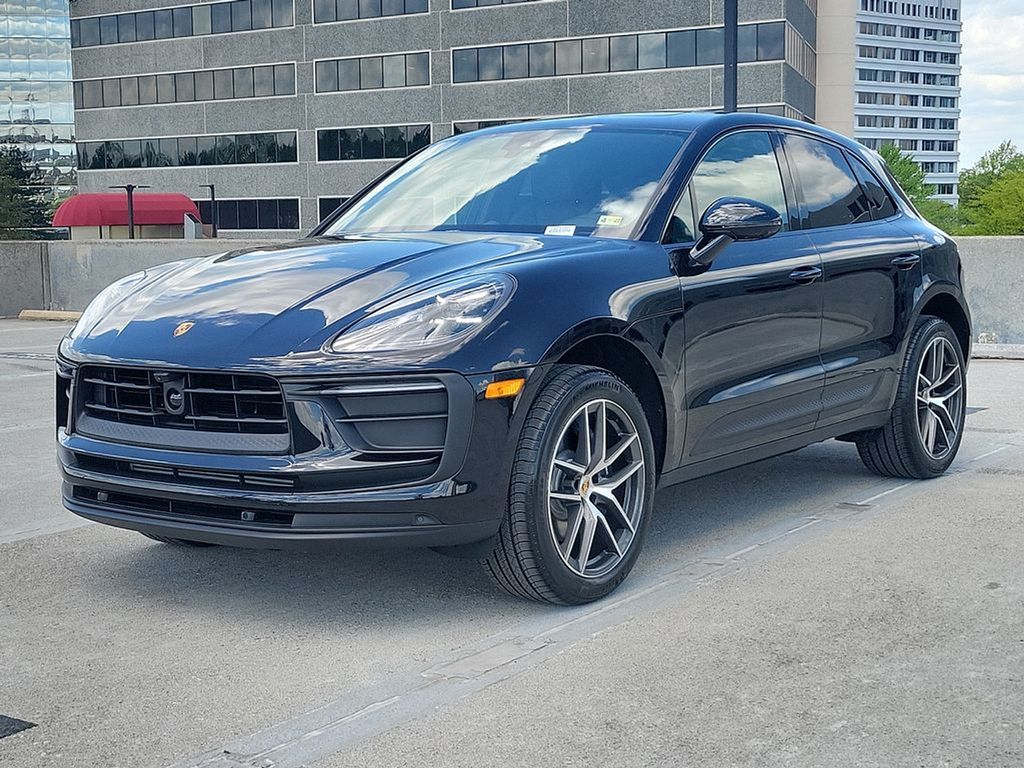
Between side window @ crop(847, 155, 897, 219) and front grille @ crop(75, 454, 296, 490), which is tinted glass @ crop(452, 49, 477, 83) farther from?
front grille @ crop(75, 454, 296, 490)

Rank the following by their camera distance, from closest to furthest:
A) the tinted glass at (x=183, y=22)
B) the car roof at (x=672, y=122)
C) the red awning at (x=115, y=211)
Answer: the car roof at (x=672, y=122) < the red awning at (x=115, y=211) < the tinted glass at (x=183, y=22)

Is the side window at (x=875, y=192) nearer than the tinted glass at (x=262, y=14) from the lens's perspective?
Yes

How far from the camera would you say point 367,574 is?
5051 millimetres

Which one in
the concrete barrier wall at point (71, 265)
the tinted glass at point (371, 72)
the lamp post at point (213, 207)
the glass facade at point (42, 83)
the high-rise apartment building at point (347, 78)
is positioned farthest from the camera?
the glass facade at point (42, 83)

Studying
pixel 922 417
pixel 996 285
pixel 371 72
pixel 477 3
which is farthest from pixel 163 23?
pixel 922 417

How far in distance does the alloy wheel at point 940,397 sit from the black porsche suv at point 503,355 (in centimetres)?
61

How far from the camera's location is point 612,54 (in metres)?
64.6

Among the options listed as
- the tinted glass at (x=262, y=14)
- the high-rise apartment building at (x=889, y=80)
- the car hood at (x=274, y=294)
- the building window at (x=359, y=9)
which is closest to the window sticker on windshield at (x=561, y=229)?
the car hood at (x=274, y=294)

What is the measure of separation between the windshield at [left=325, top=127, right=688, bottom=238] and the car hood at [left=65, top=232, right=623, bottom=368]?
0.23m

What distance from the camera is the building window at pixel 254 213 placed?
73875 mm

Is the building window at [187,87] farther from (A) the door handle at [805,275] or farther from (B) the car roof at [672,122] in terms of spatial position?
(A) the door handle at [805,275]

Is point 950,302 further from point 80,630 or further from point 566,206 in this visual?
point 80,630

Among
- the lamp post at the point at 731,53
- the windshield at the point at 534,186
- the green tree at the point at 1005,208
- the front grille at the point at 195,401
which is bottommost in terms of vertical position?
the green tree at the point at 1005,208

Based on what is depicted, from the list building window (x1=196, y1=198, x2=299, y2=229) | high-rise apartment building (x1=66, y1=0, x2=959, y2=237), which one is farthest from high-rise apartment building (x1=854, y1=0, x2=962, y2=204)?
building window (x1=196, y1=198, x2=299, y2=229)
